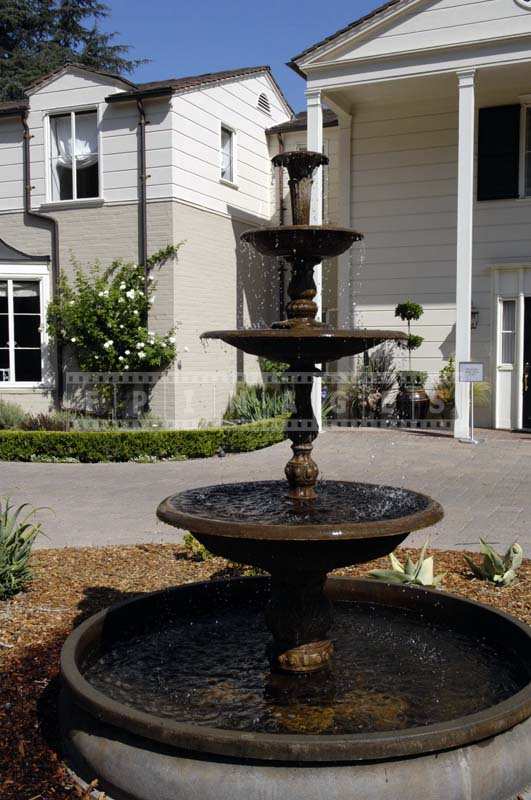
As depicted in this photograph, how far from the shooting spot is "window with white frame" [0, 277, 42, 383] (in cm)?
1574

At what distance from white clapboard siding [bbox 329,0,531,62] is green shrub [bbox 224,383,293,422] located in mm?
6196

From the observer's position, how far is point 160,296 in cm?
1467

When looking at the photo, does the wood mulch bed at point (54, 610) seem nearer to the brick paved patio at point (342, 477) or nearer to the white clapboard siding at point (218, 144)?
the brick paved patio at point (342, 477)

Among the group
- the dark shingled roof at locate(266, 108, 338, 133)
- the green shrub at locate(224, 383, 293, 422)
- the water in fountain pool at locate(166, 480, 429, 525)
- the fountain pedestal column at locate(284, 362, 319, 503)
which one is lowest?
the green shrub at locate(224, 383, 293, 422)

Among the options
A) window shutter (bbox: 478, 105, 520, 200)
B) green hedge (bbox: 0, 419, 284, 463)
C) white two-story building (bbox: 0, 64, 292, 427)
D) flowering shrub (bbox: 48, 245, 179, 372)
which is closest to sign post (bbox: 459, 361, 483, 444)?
green hedge (bbox: 0, 419, 284, 463)

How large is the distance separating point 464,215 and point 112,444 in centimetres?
674

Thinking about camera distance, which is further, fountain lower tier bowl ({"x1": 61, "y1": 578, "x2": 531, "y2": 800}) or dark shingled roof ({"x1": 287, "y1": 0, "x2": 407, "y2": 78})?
dark shingled roof ({"x1": 287, "y1": 0, "x2": 407, "y2": 78})

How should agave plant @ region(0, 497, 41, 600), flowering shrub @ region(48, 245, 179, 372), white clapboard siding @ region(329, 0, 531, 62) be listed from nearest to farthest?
agave plant @ region(0, 497, 41, 600) → white clapboard siding @ region(329, 0, 531, 62) → flowering shrub @ region(48, 245, 179, 372)

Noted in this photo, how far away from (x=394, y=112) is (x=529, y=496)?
Result: 9120 mm

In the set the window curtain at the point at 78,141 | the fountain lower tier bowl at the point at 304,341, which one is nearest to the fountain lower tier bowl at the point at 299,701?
the fountain lower tier bowl at the point at 304,341

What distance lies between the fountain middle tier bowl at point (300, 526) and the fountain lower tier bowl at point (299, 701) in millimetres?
714

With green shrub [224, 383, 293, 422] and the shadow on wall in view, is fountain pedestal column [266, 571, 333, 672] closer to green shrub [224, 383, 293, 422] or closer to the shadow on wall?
green shrub [224, 383, 293, 422]

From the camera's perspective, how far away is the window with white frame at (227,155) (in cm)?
1636

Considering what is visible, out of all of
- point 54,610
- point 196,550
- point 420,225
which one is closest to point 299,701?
point 54,610
